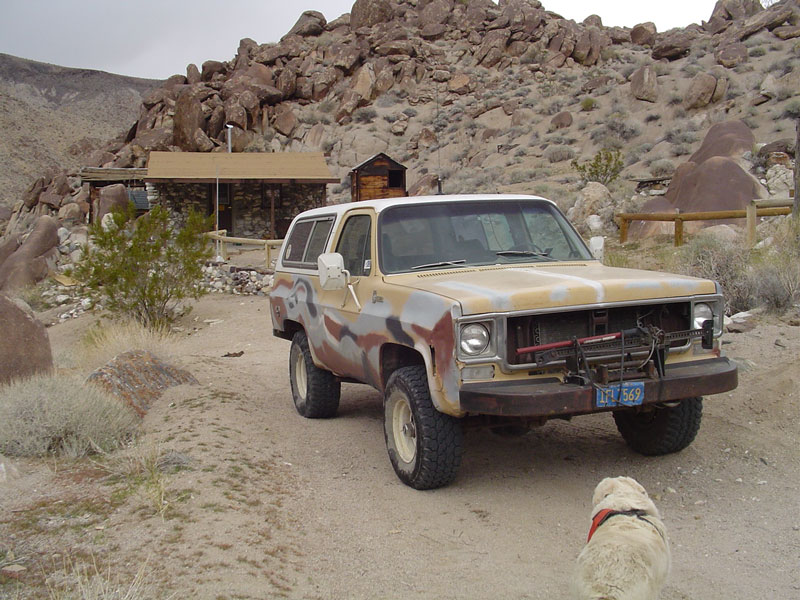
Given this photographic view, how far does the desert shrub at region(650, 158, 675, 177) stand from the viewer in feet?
94.1

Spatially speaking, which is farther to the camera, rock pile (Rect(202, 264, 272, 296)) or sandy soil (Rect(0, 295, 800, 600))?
rock pile (Rect(202, 264, 272, 296))

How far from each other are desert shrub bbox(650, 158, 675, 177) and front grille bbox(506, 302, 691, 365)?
25097 mm

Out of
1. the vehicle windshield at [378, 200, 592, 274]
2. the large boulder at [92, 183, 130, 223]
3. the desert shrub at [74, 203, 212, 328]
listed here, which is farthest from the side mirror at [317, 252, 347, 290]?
the large boulder at [92, 183, 130, 223]

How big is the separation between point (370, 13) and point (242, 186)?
36.3m

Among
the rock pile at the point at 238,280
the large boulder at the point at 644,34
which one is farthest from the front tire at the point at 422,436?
the large boulder at the point at 644,34

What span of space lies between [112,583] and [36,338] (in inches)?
232

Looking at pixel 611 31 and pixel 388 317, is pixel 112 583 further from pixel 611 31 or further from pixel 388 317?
pixel 611 31

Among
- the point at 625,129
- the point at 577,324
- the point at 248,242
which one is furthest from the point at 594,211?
the point at 625,129

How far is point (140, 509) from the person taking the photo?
4.55 meters

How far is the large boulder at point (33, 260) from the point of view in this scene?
87.8ft

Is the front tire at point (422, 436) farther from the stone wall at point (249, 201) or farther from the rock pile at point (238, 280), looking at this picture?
the stone wall at point (249, 201)

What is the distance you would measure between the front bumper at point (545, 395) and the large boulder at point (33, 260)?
2500 centimetres

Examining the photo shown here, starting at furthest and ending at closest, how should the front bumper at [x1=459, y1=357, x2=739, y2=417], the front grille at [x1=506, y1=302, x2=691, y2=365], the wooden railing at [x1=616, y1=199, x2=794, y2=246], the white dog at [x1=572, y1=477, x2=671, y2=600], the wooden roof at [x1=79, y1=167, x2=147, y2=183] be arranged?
the wooden roof at [x1=79, y1=167, x2=147, y2=183] < the wooden railing at [x1=616, y1=199, x2=794, y2=246] < the front grille at [x1=506, y1=302, x2=691, y2=365] < the front bumper at [x1=459, y1=357, x2=739, y2=417] < the white dog at [x1=572, y1=477, x2=671, y2=600]

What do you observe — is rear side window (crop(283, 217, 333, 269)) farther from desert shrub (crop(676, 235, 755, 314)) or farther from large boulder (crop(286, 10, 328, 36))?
large boulder (crop(286, 10, 328, 36))
